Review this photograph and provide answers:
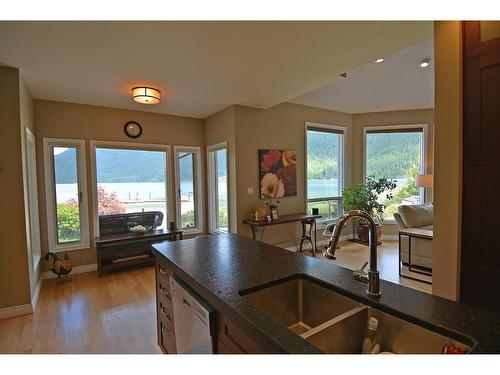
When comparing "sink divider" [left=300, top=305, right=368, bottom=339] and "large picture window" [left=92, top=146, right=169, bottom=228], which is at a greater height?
"large picture window" [left=92, top=146, right=169, bottom=228]

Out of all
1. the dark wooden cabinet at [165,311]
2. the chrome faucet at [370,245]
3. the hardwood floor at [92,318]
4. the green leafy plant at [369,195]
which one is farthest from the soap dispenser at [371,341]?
the green leafy plant at [369,195]

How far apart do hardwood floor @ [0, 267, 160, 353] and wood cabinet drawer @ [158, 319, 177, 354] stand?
0.65ft

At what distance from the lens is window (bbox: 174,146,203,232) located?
4.90 m

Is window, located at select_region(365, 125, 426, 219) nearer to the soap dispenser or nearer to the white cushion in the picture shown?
the white cushion

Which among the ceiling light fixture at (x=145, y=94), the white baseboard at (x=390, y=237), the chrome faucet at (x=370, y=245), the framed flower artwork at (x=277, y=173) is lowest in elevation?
the white baseboard at (x=390, y=237)

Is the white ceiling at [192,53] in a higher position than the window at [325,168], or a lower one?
higher

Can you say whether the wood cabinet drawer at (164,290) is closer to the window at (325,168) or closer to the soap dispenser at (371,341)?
the soap dispenser at (371,341)

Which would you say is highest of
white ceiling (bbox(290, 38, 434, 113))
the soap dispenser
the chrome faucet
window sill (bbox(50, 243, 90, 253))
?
white ceiling (bbox(290, 38, 434, 113))

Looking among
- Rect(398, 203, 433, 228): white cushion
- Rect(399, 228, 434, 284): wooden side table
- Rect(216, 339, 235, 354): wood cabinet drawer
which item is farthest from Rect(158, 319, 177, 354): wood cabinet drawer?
Rect(398, 203, 433, 228): white cushion

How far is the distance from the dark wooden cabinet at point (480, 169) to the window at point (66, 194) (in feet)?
15.2

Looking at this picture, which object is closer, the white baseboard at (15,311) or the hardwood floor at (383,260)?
the white baseboard at (15,311)

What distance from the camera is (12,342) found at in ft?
7.54

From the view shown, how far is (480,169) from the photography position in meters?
1.69

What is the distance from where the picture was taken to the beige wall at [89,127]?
12.3ft
